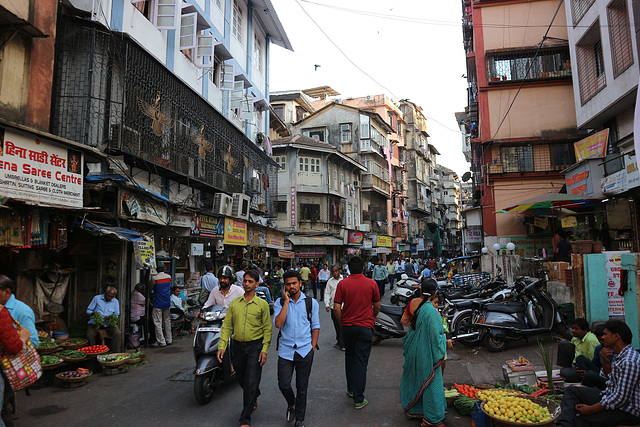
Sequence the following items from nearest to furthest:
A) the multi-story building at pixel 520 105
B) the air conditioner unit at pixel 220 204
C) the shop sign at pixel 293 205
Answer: the air conditioner unit at pixel 220 204, the multi-story building at pixel 520 105, the shop sign at pixel 293 205

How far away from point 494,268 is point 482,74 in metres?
11.0

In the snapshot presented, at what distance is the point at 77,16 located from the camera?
8.93 metres

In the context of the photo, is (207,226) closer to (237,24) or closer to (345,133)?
(237,24)

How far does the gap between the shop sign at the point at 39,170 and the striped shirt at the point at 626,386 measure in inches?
313

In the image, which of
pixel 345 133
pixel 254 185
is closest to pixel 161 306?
pixel 254 185

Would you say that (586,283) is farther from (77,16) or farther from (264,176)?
(264,176)

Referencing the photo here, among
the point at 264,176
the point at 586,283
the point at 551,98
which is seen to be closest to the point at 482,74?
the point at 551,98

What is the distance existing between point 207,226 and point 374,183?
93.4 feet

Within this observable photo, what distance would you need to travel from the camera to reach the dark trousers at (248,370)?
4672 millimetres

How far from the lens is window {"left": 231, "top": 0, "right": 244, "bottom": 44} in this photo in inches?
699

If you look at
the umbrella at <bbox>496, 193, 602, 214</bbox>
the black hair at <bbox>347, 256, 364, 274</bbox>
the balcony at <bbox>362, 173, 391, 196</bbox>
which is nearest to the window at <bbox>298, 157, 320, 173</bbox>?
the balcony at <bbox>362, 173, 391, 196</bbox>

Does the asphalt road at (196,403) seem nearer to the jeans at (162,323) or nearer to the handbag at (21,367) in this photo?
the handbag at (21,367)

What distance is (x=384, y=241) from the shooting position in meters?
43.1

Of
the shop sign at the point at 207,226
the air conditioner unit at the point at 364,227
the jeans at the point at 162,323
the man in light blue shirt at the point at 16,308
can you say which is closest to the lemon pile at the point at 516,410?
the man in light blue shirt at the point at 16,308
